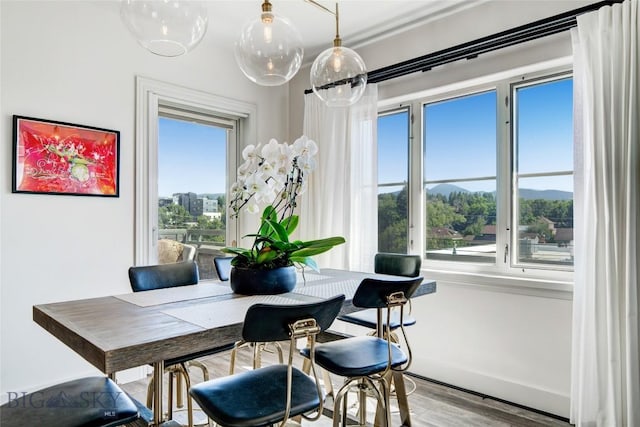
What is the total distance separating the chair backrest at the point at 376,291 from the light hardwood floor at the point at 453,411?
96cm

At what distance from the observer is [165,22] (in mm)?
1391

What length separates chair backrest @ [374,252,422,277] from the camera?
2.61 metres

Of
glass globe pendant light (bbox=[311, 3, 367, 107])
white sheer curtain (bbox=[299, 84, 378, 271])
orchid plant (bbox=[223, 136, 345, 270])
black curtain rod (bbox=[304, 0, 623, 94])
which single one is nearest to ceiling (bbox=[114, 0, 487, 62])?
black curtain rod (bbox=[304, 0, 623, 94])

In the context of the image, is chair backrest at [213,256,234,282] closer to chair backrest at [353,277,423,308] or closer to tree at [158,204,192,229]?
chair backrest at [353,277,423,308]

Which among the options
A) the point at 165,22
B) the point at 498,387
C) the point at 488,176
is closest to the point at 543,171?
the point at 488,176

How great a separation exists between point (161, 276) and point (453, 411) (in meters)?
1.85

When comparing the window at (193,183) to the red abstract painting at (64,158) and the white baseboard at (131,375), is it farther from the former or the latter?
the white baseboard at (131,375)

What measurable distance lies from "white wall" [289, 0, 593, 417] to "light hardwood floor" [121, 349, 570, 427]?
9cm

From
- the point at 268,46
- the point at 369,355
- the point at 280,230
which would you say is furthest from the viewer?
the point at 280,230

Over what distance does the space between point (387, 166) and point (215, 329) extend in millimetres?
2424

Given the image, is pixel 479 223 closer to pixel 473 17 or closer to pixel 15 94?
pixel 473 17

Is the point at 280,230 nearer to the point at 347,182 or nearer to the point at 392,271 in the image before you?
the point at 392,271

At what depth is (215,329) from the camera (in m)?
1.28

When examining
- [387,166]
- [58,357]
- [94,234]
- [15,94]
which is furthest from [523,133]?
[58,357]
